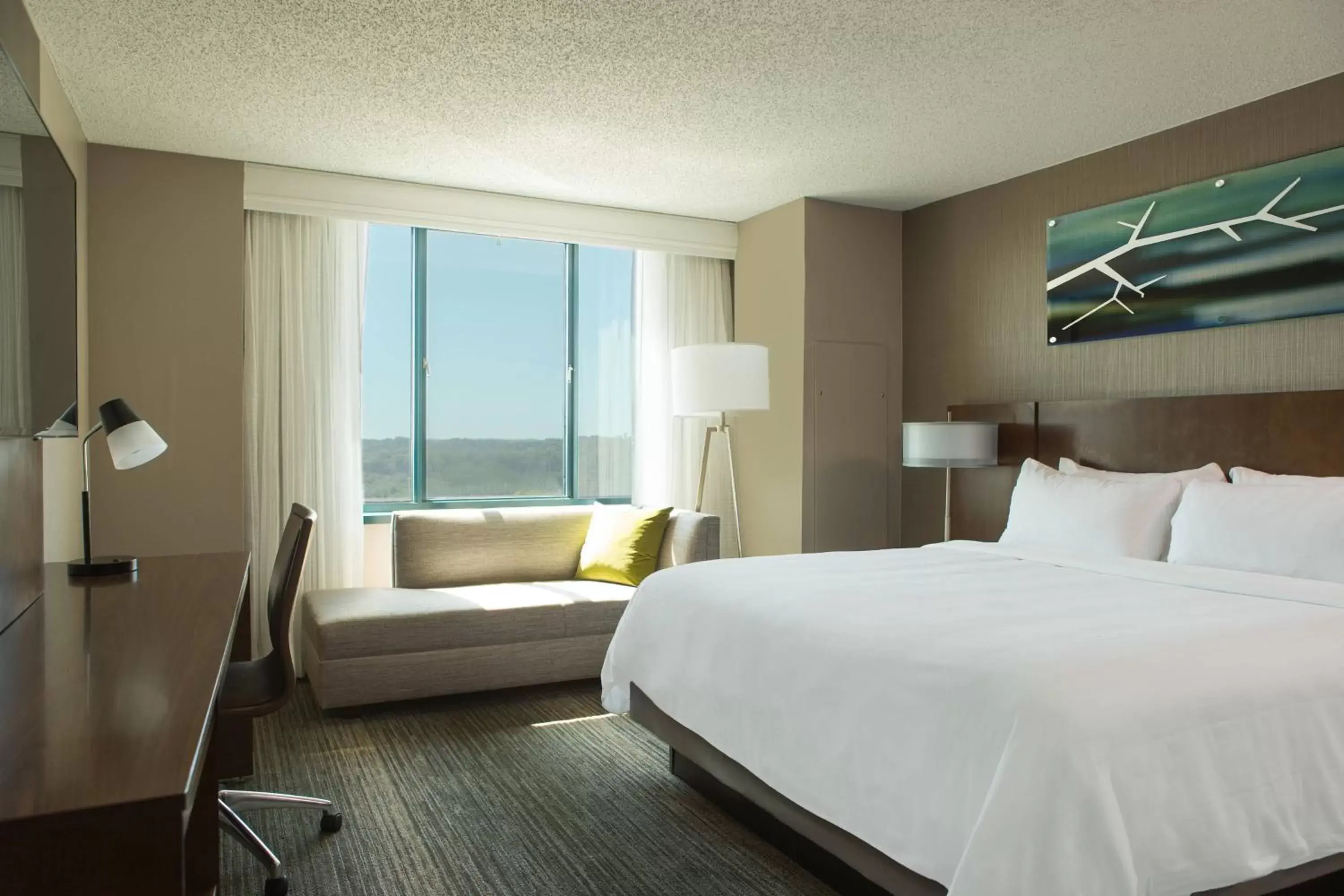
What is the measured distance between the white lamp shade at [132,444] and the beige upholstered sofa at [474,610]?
1393mm

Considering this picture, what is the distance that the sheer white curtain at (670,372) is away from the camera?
19.2 ft

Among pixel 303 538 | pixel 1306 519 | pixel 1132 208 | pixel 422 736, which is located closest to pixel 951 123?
pixel 1132 208

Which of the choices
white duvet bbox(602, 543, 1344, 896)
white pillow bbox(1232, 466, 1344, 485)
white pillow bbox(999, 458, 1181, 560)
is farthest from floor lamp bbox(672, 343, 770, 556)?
white pillow bbox(1232, 466, 1344, 485)

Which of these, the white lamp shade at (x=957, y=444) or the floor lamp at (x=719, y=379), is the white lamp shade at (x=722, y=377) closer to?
the floor lamp at (x=719, y=379)

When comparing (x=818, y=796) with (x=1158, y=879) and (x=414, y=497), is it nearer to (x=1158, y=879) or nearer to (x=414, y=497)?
(x=1158, y=879)

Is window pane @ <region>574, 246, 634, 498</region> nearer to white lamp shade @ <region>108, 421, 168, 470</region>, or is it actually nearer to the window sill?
the window sill

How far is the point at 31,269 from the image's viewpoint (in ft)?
7.32

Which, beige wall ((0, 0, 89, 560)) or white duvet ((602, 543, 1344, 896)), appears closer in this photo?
white duvet ((602, 543, 1344, 896))

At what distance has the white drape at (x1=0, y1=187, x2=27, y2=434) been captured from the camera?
6.32 feet

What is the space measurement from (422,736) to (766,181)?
10.5 feet

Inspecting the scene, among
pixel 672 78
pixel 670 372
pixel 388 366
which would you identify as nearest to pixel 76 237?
pixel 388 366

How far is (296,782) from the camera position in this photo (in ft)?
10.7

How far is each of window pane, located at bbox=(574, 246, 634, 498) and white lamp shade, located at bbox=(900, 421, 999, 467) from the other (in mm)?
2012

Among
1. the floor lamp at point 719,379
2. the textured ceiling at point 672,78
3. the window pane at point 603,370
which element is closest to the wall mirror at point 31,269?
the textured ceiling at point 672,78
